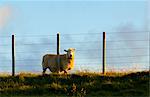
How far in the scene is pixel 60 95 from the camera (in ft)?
69.4

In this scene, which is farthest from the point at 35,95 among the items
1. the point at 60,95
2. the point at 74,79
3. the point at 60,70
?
the point at 60,70

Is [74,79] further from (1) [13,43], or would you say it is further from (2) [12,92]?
(1) [13,43]

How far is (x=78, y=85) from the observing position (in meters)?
22.4

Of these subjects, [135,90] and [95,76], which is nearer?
[135,90]

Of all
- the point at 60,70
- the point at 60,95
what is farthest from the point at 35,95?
the point at 60,70

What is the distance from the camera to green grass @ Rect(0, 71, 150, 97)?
21.2 meters

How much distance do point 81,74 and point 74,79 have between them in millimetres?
612

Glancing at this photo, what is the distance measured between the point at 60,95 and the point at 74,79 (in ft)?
8.14

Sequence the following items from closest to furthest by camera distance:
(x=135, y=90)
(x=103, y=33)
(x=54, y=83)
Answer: (x=135, y=90) → (x=54, y=83) → (x=103, y=33)

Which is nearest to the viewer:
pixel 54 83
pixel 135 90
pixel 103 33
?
pixel 135 90

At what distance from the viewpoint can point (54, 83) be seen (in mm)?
22828

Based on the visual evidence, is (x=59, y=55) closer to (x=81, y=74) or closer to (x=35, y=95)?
(x=81, y=74)

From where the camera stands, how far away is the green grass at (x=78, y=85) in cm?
2120

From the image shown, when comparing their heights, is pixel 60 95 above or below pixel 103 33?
below
